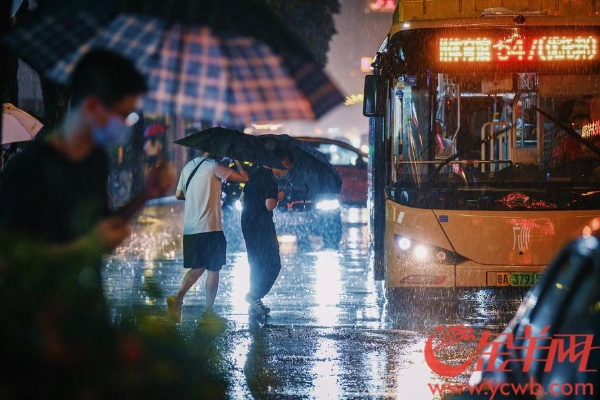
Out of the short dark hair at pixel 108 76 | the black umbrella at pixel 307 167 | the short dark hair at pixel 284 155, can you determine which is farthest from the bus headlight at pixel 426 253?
the short dark hair at pixel 108 76

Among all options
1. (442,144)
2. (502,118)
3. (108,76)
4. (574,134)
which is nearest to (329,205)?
(442,144)

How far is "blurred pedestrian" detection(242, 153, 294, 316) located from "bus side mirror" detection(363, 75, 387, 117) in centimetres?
107

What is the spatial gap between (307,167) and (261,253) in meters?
1.25

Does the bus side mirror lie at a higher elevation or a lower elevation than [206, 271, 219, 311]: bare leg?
higher

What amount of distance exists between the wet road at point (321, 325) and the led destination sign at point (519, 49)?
→ 8.59 feet

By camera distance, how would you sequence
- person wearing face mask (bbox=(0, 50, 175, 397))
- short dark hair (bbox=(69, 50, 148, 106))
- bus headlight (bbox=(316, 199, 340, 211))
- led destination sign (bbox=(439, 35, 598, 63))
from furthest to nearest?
bus headlight (bbox=(316, 199, 340, 211))
led destination sign (bbox=(439, 35, 598, 63))
short dark hair (bbox=(69, 50, 148, 106))
person wearing face mask (bbox=(0, 50, 175, 397))

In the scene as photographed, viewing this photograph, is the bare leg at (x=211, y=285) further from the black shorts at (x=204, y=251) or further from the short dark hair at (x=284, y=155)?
the short dark hair at (x=284, y=155)

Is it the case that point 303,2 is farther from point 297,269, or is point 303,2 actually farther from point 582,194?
point 582,194

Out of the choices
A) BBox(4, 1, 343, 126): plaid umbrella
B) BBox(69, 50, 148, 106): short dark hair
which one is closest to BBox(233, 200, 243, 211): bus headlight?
BBox(4, 1, 343, 126): plaid umbrella

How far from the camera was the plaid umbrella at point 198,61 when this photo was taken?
4824 mm

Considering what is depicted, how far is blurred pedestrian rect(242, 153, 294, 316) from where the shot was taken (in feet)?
34.1

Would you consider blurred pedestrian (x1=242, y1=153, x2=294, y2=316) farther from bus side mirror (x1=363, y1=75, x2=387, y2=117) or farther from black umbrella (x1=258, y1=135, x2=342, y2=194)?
bus side mirror (x1=363, y1=75, x2=387, y2=117)

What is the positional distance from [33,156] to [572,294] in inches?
92.4

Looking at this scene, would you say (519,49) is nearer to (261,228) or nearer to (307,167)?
(307,167)
